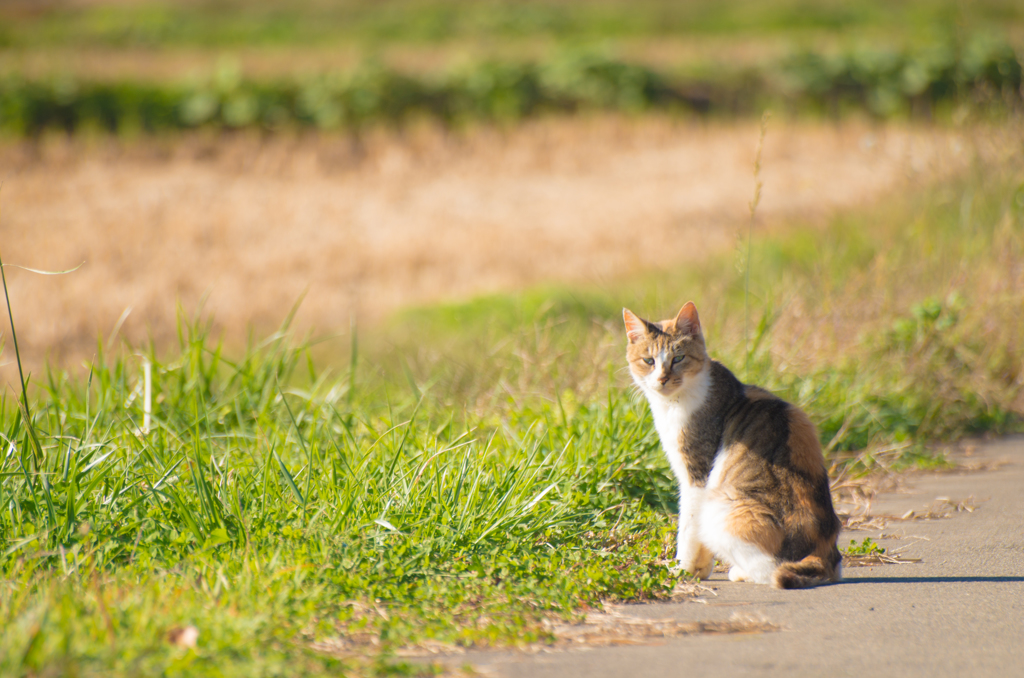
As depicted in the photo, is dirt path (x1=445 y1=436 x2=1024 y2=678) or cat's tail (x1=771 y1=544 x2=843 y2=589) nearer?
dirt path (x1=445 y1=436 x2=1024 y2=678)

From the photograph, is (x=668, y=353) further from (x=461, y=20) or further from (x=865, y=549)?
(x=461, y=20)

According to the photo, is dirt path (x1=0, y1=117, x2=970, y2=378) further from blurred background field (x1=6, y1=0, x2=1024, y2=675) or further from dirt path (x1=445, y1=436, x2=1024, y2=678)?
dirt path (x1=445, y1=436, x2=1024, y2=678)

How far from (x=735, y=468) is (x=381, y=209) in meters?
11.9

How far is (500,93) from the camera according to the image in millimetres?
20328

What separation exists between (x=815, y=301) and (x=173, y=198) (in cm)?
1130

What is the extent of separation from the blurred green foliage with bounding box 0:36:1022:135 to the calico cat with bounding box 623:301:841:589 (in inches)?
639

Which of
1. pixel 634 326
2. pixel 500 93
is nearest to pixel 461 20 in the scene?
pixel 500 93

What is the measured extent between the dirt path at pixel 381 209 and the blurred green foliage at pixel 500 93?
1.18 m

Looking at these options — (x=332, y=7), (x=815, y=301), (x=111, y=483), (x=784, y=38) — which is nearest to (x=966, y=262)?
(x=815, y=301)

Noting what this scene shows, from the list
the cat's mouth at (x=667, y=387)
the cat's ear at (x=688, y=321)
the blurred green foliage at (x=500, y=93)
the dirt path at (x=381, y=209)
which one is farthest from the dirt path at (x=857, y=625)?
the blurred green foliage at (x=500, y=93)

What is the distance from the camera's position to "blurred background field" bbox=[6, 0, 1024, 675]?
11.1 ft

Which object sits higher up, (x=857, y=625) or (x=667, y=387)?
(x=667, y=387)

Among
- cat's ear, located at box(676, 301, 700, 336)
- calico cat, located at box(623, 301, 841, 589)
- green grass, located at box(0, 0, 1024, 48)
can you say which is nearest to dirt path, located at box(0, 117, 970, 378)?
cat's ear, located at box(676, 301, 700, 336)

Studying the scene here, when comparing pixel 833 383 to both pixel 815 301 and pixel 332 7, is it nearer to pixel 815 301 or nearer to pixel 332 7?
pixel 815 301
